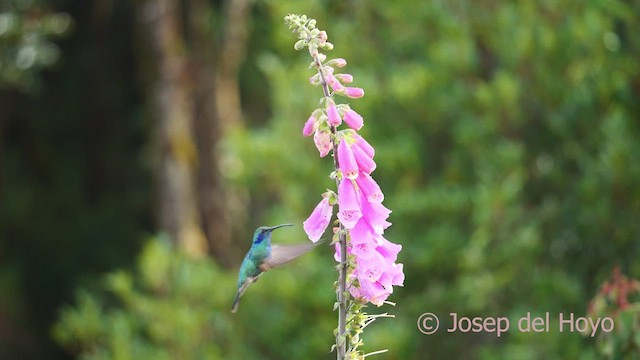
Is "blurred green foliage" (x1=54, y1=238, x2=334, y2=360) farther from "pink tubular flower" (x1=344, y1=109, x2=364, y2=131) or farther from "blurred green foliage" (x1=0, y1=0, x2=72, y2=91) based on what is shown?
"pink tubular flower" (x1=344, y1=109, x2=364, y2=131)

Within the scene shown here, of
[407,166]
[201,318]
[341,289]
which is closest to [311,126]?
[341,289]

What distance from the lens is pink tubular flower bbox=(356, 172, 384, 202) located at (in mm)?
2154

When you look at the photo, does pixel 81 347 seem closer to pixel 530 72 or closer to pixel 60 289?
pixel 60 289

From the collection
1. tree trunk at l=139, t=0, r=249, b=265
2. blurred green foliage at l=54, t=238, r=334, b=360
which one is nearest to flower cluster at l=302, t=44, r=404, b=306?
blurred green foliage at l=54, t=238, r=334, b=360

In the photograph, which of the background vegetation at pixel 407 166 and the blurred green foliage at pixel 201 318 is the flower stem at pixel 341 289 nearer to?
the background vegetation at pixel 407 166

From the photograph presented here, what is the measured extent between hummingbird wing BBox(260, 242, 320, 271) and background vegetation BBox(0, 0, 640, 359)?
2666 mm

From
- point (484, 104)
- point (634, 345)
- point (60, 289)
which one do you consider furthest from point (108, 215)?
point (634, 345)

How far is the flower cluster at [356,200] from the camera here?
2084 millimetres

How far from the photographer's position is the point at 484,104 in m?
6.31

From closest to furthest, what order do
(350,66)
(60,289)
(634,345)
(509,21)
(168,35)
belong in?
1. (634,345)
2. (509,21)
3. (350,66)
4. (168,35)
5. (60,289)

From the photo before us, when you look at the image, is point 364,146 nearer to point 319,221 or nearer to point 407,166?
point 319,221

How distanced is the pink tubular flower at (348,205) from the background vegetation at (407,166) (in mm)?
3077

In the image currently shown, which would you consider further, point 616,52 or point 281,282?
point 281,282

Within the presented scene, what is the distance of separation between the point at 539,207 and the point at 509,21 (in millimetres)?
1182
